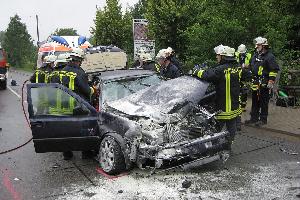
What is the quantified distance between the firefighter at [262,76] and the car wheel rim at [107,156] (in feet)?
13.7

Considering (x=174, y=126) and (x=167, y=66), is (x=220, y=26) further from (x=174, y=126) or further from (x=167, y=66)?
(x=174, y=126)

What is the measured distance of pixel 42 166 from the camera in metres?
6.67

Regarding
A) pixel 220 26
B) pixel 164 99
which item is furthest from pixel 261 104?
pixel 220 26

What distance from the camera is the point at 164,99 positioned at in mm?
6180

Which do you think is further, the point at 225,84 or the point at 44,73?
the point at 44,73

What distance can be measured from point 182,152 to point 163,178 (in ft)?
1.86

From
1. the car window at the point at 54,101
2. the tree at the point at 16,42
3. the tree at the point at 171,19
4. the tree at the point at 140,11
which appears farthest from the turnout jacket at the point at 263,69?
the tree at the point at 16,42

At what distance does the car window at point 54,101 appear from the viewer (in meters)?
6.28

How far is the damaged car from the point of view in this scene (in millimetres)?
5609

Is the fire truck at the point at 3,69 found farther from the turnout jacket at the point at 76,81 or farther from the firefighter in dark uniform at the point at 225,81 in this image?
the firefighter in dark uniform at the point at 225,81

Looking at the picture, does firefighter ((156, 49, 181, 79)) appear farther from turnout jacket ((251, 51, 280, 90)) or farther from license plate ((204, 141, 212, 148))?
license plate ((204, 141, 212, 148))

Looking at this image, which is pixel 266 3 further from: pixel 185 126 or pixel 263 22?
pixel 185 126

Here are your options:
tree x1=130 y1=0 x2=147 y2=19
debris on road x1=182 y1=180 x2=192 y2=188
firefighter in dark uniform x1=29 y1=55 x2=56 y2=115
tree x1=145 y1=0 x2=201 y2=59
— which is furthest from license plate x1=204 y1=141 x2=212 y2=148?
tree x1=130 y1=0 x2=147 y2=19

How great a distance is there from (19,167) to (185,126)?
2926 mm
